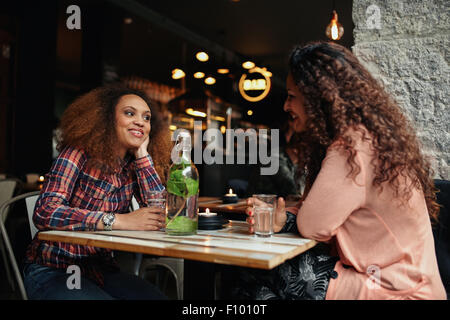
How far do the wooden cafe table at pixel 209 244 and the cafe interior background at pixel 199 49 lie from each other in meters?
1.27

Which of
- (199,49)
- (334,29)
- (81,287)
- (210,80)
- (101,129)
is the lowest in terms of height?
(81,287)

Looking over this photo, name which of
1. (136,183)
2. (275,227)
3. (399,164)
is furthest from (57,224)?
(399,164)

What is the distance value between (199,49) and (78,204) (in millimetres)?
7486

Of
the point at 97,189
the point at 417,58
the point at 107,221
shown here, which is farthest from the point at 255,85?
the point at 107,221

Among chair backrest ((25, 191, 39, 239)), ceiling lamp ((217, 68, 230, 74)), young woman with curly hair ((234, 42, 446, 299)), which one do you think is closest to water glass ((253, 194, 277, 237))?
young woman with curly hair ((234, 42, 446, 299))

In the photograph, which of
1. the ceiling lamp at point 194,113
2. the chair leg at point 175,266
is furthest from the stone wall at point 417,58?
the ceiling lamp at point 194,113

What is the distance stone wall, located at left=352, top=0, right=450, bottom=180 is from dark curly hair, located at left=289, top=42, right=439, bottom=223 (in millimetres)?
710

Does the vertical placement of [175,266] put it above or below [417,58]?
below

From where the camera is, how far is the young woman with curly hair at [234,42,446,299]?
1227 mm

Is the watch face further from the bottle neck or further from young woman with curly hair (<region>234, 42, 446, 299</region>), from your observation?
young woman with curly hair (<region>234, 42, 446, 299</region>)

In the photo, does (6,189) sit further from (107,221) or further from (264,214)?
(264,214)

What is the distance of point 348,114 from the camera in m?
1.32

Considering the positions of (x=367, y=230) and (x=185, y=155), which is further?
(x=185, y=155)
